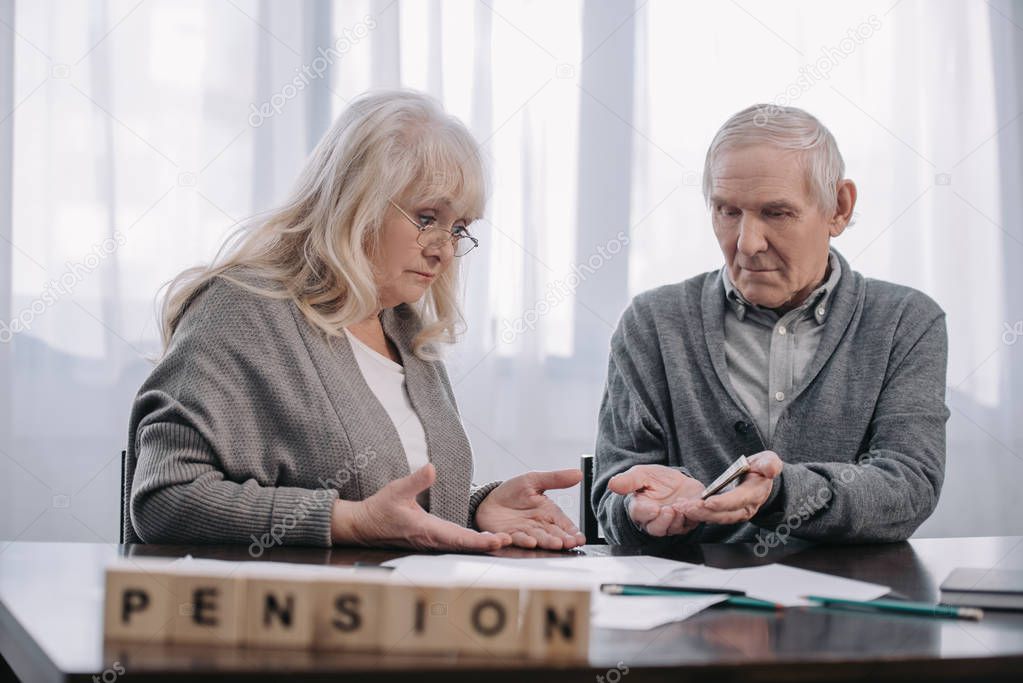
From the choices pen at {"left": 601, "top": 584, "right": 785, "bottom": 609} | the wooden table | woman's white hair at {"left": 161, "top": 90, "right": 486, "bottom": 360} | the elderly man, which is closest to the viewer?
the wooden table

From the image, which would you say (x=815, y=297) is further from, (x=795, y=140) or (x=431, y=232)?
(x=431, y=232)

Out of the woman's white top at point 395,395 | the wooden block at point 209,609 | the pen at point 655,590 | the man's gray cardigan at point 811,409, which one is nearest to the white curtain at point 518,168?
the man's gray cardigan at point 811,409

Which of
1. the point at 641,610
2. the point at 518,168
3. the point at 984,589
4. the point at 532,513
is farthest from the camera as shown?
the point at 518,168

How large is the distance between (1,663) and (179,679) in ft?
1.79

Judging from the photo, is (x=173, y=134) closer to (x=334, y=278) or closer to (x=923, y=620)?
(x=334, y=278)

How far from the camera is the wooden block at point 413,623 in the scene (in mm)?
864

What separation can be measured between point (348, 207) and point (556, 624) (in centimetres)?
97

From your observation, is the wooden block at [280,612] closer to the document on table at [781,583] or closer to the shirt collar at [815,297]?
the document on table at [781,583]

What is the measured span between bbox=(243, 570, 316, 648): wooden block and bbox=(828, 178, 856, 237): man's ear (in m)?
1.33

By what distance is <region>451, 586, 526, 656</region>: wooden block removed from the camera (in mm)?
864

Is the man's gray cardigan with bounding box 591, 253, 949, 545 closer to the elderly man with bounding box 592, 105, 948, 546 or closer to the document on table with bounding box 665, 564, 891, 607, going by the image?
the elderly man with bounding box 592, 105, 948, 546

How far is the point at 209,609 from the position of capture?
0.88 meters

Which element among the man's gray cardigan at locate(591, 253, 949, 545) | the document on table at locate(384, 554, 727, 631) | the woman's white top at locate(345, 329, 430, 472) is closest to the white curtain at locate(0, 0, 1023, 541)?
the man's gray cardigan at locate(591, 253, 949, 545)

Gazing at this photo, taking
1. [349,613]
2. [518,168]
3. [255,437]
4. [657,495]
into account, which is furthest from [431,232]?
[518,168]
